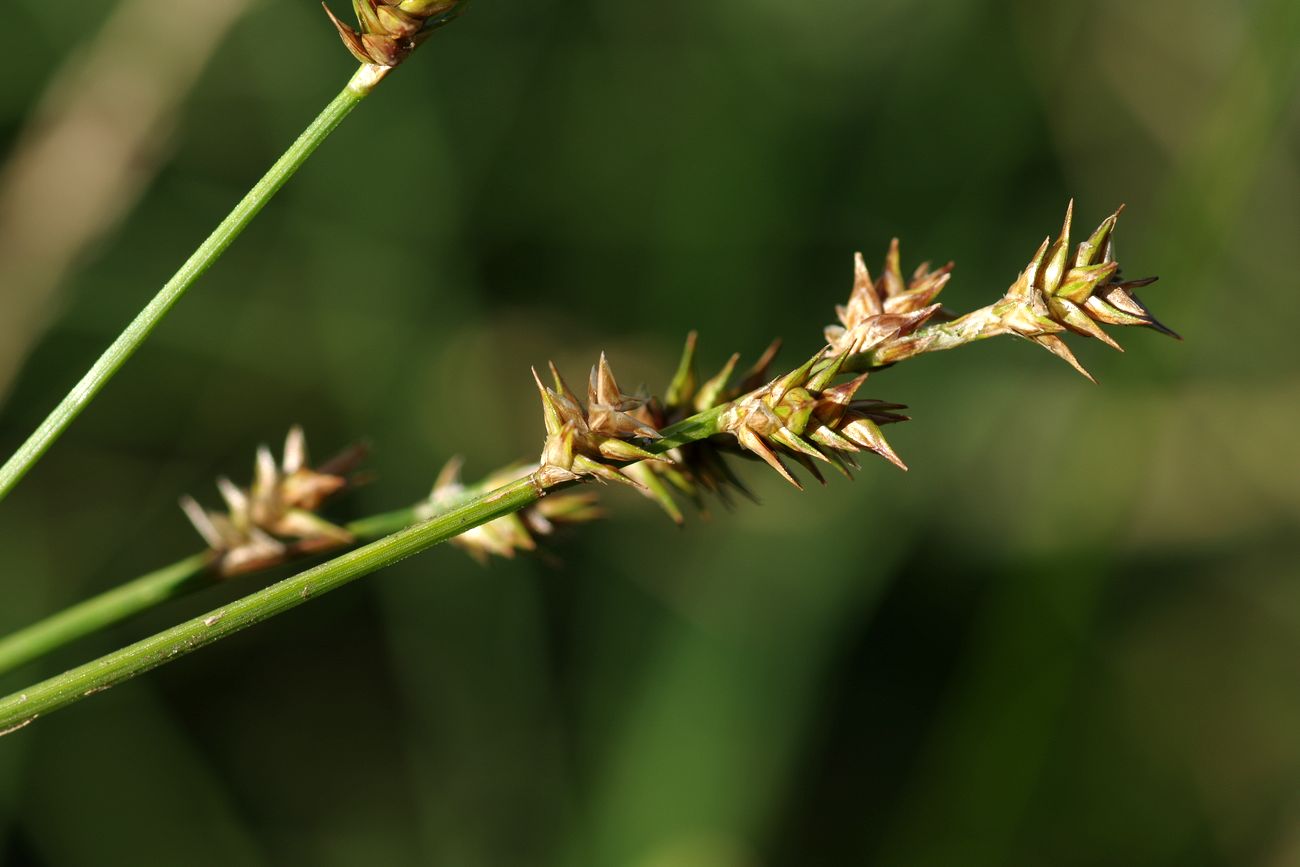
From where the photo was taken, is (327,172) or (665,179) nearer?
(327,172)

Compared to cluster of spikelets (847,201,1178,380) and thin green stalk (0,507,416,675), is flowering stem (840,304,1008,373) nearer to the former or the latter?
cluster of spikelets (847,201,1178,380)

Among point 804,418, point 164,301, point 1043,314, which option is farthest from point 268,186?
point 1043,314

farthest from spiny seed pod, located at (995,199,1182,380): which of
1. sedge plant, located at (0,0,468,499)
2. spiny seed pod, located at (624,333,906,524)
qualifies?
sedge plant, located at (0,0,468,499)

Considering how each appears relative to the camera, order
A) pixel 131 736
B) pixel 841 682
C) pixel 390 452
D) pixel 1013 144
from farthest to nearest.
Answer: pixel 1013 144 → pixel 841 682 → pixel 390 452 → pixel 131 736

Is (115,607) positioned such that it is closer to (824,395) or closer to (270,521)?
(270,521)

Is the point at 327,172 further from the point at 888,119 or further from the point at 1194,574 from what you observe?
the point at 1194,574

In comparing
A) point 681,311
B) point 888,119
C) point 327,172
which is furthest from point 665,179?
point 327,172

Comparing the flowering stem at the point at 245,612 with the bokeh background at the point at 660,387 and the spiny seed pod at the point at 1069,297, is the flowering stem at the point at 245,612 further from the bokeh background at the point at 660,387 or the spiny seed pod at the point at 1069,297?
the bokeh background at the point at 660,387
